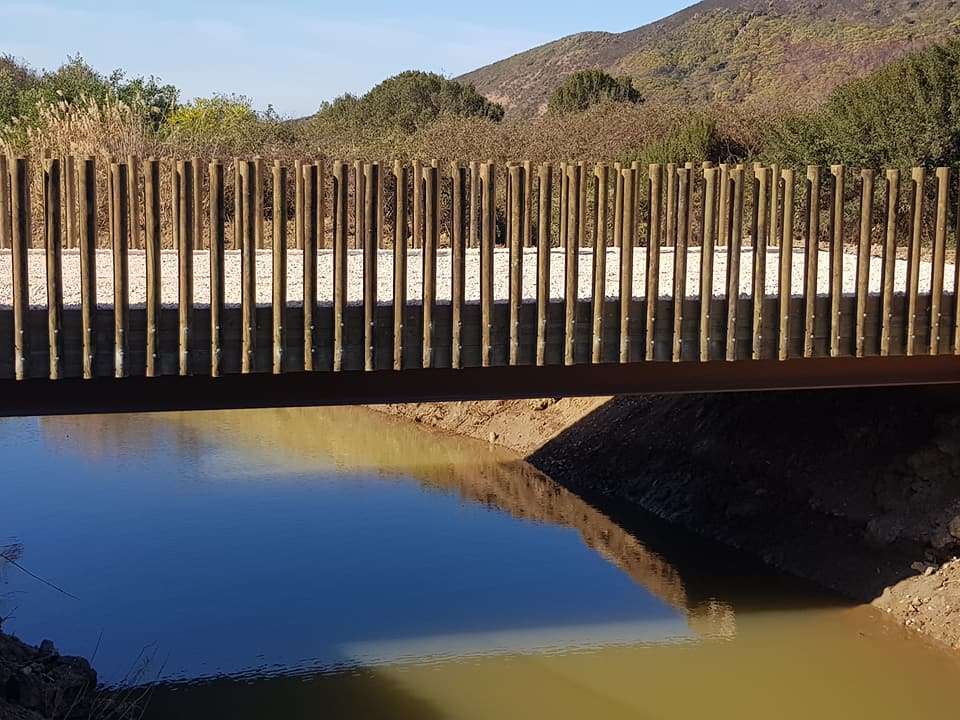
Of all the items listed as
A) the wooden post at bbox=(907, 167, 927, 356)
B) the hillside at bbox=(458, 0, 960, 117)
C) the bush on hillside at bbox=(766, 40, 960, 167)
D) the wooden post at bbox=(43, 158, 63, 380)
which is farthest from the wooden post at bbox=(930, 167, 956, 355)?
the hillside at bbox=(458, 0, 960, 117)

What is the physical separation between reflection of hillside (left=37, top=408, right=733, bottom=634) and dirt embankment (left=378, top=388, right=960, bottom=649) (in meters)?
0.69

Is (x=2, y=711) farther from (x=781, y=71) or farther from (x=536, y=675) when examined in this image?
(x=781, y=71)

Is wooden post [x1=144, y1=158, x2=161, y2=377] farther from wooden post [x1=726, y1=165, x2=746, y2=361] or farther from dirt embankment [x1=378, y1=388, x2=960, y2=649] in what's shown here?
dirt embankment [x1=378, y1=388, x2=960, y2=649]

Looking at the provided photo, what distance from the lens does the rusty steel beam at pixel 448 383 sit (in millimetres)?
8484

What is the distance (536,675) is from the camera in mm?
10273

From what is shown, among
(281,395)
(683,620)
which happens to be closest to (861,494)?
(683,620)

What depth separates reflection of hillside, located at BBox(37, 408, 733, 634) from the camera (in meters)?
13.5

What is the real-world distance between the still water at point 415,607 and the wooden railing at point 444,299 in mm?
2789

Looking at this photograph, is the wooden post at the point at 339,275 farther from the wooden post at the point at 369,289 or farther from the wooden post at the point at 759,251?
the wooden post at the point at 759,251

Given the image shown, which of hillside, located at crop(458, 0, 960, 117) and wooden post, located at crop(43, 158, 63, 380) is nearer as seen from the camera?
wooden post, located at crop(43, 158, 63, 380)

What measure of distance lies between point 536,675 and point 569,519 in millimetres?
4424

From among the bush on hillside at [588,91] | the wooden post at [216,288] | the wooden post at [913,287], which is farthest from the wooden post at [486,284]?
the bush on hillside at [588,91]

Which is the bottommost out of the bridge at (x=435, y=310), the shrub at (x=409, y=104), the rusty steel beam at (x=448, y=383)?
the rusty steel beam at (x=448, y=383)

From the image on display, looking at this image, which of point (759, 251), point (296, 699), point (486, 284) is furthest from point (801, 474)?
point (296, 699)
